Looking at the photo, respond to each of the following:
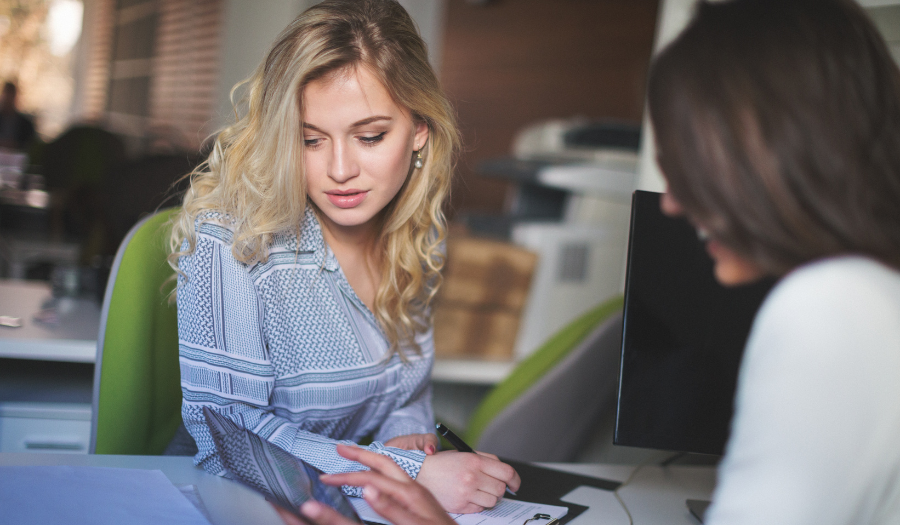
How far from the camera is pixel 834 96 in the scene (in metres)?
0.58

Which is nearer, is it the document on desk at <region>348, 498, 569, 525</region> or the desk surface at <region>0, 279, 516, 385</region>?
the document on desk at <region>348, 498, 569, 525</region>

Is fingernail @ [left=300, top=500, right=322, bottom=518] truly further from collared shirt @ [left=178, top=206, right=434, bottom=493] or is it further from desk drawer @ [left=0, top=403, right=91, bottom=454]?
desk drawer @ [left=0, top=403, right=91, bottom=454]

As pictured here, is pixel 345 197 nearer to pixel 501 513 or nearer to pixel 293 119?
pixel 293 119

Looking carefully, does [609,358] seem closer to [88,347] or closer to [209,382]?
[209,382]

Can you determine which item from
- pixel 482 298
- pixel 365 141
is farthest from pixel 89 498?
pixel 482 298

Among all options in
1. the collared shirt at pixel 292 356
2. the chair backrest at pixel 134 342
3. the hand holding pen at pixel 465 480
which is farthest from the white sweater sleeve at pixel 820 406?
the chair backrest at pixel 134 342

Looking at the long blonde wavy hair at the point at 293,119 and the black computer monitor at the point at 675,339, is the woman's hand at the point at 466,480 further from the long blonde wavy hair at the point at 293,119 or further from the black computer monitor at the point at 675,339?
the long blonde wavy hair at the point at 293,119

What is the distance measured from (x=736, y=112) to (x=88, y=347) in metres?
1.29

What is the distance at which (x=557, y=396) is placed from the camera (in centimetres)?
166

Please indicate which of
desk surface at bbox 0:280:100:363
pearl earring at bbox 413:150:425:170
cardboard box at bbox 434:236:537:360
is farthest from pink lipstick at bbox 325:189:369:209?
cardboard box at bbox 434:236:537:360

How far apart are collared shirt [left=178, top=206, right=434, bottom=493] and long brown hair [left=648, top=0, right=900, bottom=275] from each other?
0.58m

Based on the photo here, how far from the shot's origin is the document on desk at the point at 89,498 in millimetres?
714

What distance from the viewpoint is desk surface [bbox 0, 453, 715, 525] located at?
824 millimetres

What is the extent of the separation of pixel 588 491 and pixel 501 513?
203 mm
